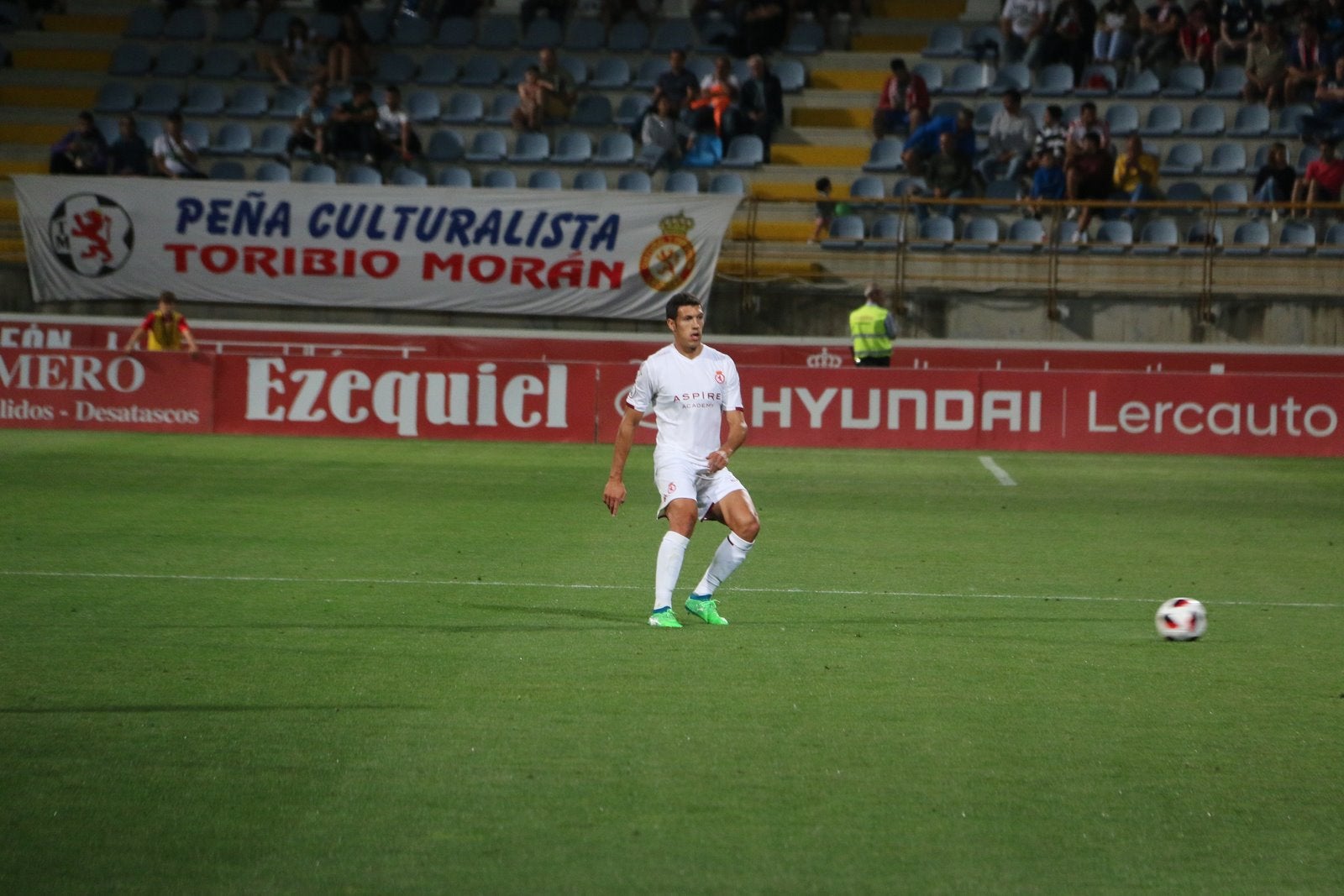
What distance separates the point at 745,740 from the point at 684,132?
23.8 metres

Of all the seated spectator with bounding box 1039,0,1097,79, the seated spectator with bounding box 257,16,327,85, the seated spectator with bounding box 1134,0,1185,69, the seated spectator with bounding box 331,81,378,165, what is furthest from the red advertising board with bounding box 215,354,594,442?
the seated spectator with bounding box 1134,0,1185,69

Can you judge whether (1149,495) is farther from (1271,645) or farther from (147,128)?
(147,128)

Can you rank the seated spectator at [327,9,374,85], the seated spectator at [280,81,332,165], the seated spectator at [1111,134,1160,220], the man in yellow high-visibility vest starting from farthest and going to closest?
the seated spectator at [327,9,374,85], the seated spectator at [280,81,332,165], the seated spectator at [1111,134,1160,220], the man in yellow high-visibility vest

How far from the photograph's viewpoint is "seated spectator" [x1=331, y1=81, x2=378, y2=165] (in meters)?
28.8

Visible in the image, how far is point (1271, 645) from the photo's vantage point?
356 inches

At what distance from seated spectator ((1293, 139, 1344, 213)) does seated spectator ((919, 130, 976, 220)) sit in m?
5.26

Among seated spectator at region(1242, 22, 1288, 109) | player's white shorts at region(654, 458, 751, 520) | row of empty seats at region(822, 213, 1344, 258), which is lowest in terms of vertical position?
player's white shorts at region(654, 458, 751, 520)

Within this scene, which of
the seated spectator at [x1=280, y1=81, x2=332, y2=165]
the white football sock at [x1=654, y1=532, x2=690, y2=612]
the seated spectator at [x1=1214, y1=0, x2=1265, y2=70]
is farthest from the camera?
the seated spectator at [x1=1214, y1=0, x2=1265, y2=70]

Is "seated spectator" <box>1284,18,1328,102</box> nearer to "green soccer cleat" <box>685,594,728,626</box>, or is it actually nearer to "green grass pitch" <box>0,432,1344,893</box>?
"green grass pitch" <box>0,432,1344,893</box>

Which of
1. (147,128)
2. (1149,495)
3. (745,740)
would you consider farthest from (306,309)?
(745,740)

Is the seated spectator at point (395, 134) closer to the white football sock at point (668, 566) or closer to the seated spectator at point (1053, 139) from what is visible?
the seated spectator at point (1053, 139)

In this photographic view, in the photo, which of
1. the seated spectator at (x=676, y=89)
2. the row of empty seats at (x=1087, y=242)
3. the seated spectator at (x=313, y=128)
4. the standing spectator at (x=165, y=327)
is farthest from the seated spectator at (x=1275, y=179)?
the standing spectator at (x=165, y=327)

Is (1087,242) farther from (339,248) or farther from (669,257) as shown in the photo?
(339,248)

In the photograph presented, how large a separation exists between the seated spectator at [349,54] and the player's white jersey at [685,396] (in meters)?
23.7
